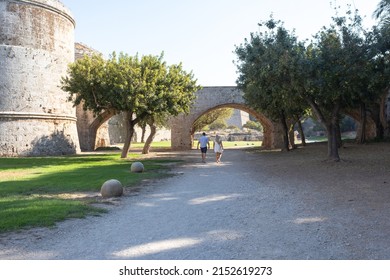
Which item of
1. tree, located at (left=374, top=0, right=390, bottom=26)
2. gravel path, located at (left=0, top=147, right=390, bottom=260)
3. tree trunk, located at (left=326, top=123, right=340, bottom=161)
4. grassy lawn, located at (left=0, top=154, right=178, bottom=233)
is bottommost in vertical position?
gravel path, located at (left=0, top=147, right=390, bottom=260)

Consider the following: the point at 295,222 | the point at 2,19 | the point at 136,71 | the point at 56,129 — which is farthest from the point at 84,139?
the point at 295,222

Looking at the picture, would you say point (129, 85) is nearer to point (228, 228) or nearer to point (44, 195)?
point (44, 195)

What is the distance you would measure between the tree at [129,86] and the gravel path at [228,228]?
10.8 metres

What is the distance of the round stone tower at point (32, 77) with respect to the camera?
22781mm

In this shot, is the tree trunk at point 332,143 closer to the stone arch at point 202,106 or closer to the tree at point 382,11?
the tree at point 382,11

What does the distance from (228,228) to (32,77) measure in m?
21.6

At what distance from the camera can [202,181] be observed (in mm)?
11602

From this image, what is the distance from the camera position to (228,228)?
5.90m

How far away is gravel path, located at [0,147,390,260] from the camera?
466 cm

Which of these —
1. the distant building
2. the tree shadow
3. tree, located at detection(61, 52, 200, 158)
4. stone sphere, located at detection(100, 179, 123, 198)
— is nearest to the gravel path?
stone sphere, located at detection(100, 179, 123, 198)

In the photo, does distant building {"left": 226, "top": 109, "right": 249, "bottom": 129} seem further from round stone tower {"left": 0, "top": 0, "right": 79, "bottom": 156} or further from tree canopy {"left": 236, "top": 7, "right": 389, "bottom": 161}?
tree canopy {"left": 236, "top": 7, "right": 389, "bottom": 161}

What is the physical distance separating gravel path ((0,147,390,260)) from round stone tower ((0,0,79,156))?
16593 mm

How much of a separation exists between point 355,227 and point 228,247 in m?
2.27

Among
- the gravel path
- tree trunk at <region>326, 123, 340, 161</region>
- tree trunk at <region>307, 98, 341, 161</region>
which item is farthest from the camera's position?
tree trunk at <region>326, 123, 340, 161</region>
